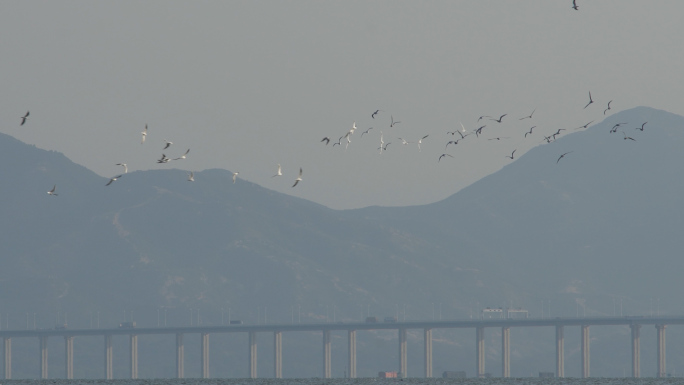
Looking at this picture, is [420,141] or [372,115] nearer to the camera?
[372,115]

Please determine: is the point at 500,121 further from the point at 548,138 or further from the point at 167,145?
the point at 167,145

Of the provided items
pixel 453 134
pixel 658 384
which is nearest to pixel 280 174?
pixel 453 134

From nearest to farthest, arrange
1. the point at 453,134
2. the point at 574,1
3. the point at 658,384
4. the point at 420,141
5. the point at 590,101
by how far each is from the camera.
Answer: the point at 574,1 → the point at 590,101 → the point at 453,134 → the point at 420,141 → the point at 658,384

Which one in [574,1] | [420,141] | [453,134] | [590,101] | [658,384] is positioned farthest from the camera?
[658,384]

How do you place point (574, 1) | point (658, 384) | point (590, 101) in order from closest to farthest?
point (574, 1)
point (590, 101)
point (658, 384)

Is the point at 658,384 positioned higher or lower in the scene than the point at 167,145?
lower

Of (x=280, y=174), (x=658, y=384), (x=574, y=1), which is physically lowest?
(x=658, y=384)

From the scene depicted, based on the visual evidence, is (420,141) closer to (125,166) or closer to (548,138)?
(548,138)

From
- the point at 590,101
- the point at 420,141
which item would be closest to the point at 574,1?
the point at 590,101

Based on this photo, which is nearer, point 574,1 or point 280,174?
point 574,1
